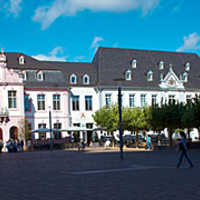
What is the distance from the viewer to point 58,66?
57.4 m

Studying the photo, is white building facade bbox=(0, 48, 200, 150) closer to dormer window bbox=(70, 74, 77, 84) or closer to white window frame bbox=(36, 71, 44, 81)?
dormer window bbox=(70, 74, 77, 84)

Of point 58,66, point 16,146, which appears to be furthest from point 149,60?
point 16,146

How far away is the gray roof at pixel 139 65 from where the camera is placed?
59.0 meters

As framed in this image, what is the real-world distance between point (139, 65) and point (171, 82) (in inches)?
211

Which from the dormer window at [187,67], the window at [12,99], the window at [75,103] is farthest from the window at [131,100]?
the window at [12,99]

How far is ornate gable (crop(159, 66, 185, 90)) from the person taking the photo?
60812mm

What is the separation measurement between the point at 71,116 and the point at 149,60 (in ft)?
54.4

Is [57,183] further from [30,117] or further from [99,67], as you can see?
[99,67]

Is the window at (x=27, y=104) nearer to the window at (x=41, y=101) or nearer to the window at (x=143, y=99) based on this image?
the window at (x=41, y=101)

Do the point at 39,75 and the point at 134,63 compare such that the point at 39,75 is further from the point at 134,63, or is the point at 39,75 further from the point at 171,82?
the point at 171,82

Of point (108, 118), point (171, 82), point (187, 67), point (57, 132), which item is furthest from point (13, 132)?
point (187, 67)

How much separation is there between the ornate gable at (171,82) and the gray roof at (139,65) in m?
0.94

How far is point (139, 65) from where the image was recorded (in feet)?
204

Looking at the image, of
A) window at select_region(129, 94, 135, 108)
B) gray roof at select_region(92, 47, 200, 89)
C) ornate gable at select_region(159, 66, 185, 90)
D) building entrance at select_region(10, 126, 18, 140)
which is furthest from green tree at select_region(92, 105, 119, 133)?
ornate gable at select_region(159, 66, 185, 90)
